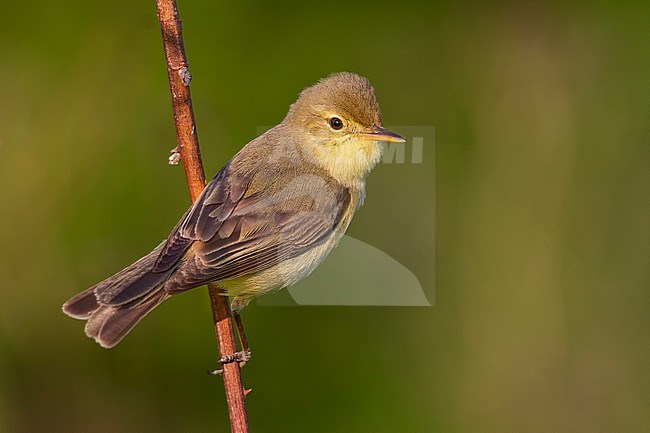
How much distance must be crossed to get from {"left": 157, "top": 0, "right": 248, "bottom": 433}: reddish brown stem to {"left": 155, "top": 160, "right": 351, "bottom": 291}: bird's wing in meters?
0.16

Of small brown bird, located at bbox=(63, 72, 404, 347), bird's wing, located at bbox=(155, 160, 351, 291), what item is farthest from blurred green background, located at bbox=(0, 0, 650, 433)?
bird's wing, located at bbox=(155, 160, 351, 291)

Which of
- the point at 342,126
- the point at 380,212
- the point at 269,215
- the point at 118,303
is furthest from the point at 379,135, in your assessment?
the point at 380,212

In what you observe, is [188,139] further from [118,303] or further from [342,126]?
[342,126]

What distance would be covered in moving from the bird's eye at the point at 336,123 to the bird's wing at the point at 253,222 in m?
0.23

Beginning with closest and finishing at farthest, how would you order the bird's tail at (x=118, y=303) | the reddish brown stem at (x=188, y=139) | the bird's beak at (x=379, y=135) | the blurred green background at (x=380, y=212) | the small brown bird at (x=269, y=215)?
the reddish brown stem at (x=188, y=139) < the bird's tail at (x=118, y=303) < the small brown bird at (x=269, y=215) < the bird's beak at (x=379, y=135) < the blurred green background at (x=380, y=212)

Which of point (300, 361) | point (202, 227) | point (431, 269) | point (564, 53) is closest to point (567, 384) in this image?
point (431, 269)

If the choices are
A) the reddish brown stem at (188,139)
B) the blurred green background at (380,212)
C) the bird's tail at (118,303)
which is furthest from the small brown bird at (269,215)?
the blurred green background at (380,212)

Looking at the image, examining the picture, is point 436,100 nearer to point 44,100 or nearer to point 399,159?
point 399,159

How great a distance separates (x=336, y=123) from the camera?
447 centimetres

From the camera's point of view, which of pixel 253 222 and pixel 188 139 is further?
pixel 253 222

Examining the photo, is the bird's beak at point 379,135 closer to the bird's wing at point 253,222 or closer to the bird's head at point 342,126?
the bird's head at point 342,126

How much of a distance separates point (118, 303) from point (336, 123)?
1.29m

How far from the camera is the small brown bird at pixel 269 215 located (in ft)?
13.0

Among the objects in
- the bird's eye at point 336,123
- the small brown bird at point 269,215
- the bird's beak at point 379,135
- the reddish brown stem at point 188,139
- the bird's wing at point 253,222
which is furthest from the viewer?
the bird's eye at point 336,123
